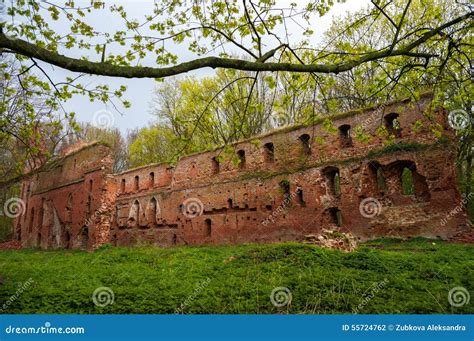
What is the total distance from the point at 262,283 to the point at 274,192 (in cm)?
1249

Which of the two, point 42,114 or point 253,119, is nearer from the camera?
point 42,114

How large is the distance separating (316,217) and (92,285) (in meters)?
12.5

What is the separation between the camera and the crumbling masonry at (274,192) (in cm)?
1560

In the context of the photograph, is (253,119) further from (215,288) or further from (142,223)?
(215,288)

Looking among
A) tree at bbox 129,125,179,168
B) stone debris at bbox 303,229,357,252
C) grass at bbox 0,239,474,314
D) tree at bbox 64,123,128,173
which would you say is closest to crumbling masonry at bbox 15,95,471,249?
stone debris at bbox 303,229,357,252

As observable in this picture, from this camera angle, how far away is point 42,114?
1041cm

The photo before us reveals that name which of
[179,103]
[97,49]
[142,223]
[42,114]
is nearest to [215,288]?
[97,49]

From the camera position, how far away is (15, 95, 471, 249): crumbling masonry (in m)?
15.6

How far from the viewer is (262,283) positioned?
7875mm

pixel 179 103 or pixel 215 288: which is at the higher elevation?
pixel 179 103

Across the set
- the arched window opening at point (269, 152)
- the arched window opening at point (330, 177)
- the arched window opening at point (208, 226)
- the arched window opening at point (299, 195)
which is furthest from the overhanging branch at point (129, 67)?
the arched window opening at point (208, 226)

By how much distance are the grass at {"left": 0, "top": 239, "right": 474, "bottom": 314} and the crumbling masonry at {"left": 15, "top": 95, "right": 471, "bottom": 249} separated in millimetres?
3755

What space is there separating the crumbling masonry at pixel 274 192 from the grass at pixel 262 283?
375 cm

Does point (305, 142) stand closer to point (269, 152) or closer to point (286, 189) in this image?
point (269, 152)
